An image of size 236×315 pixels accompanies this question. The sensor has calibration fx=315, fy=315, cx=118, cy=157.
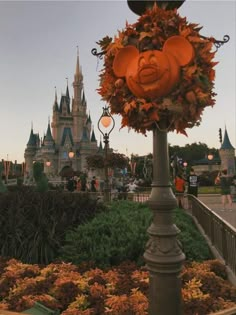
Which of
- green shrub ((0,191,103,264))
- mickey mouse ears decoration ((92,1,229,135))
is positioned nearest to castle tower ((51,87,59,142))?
green shrub ((0,191,103,264))

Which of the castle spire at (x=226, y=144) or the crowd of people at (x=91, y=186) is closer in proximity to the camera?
the crowd of people at (x=91, y=186)

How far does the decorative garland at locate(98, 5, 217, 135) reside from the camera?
7.28ft

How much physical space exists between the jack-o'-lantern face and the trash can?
2312mm

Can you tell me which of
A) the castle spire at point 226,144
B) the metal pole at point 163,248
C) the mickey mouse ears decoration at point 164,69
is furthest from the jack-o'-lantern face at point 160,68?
the castle spire at point 226,144

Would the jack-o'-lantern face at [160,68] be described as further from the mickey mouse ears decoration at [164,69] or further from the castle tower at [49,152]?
the castle tower at [49,152]

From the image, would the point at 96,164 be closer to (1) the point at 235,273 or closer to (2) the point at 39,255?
(2) the point at 39,255

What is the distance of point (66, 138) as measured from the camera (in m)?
102

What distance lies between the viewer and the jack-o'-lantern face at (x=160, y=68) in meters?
2.20

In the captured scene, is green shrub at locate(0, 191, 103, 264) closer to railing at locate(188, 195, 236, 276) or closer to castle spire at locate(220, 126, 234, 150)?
railing at locate(188, 195, 236, 276)

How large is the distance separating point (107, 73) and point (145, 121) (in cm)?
54

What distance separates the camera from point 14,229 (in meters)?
5.68

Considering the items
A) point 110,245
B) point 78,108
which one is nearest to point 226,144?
point 110,245

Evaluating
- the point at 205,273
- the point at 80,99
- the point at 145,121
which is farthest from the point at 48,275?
the point at 80,99

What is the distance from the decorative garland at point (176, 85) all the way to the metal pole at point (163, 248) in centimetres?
14
